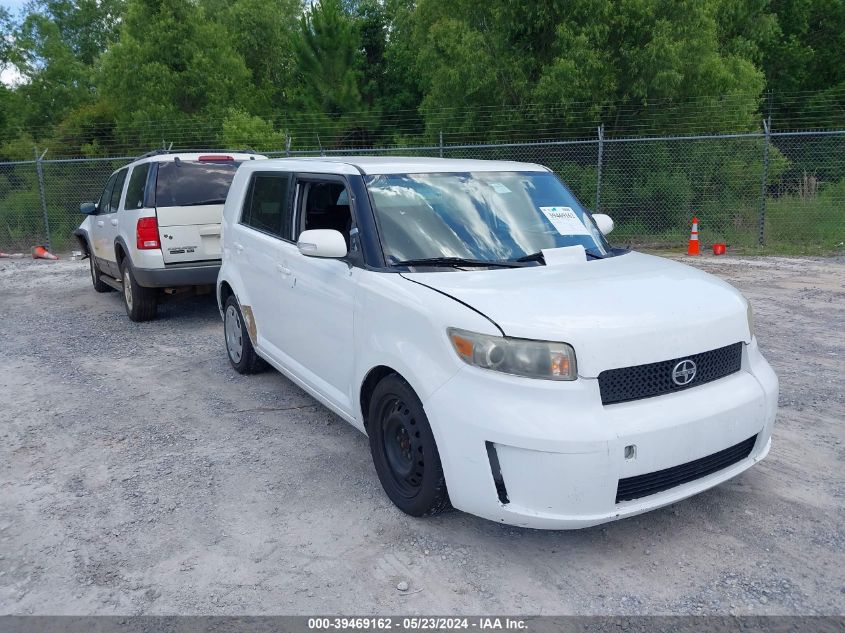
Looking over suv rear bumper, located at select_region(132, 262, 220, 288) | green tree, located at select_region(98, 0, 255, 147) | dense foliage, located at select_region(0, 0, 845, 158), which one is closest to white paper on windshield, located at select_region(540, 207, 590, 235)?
suv rear bumper, located at select_region(132, 262, 220, 288)

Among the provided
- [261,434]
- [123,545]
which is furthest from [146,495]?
[261,434]

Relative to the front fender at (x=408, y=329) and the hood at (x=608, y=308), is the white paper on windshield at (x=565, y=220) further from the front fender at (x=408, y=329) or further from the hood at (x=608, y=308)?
the front fender at (x=408, y=329)

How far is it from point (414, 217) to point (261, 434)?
195 centimetres

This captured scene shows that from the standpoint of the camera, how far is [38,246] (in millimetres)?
16141

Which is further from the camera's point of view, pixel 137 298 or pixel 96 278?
pixel 96 278

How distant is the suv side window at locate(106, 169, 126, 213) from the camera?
29.0ft

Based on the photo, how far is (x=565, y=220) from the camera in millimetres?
4387

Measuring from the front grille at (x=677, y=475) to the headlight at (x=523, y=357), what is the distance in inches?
21.4

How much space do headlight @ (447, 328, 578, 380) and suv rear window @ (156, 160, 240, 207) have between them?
557 cm

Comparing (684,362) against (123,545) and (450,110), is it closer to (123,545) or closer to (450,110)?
(123,545)

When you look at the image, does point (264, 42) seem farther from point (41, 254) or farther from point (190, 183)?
point (190, 183)

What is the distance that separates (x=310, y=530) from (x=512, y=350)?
4.72 ft

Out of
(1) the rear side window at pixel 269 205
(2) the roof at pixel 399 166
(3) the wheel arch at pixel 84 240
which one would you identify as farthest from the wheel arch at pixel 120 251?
(2) the roof at pixel 399 166

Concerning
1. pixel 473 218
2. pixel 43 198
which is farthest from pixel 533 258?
pixel 43 198
